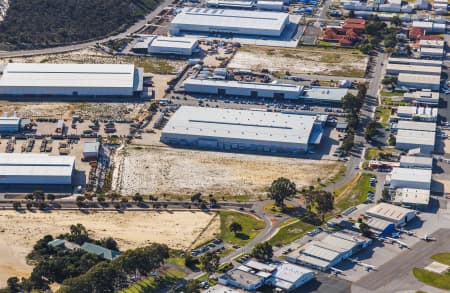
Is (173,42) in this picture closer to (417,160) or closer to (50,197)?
(417,160)

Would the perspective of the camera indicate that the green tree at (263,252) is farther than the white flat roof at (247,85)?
No

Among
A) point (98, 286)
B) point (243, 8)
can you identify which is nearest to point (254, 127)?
point (98, 286)

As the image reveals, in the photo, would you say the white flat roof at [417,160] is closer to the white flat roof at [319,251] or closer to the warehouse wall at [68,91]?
the white flat roof at [319,251]

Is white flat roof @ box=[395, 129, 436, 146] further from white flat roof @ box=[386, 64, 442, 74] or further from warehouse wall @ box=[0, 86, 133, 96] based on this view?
warehouse wall @ box=[0, 86, 133, 96]

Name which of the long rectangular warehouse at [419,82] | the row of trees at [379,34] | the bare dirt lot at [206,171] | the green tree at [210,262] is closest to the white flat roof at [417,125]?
the bare dirt lot at [206,171]

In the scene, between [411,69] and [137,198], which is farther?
[411,69]

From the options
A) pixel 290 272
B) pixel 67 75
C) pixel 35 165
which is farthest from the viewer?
pixel 67 75

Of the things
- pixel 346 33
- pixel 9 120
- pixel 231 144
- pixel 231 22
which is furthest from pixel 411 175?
pixel 231 22
